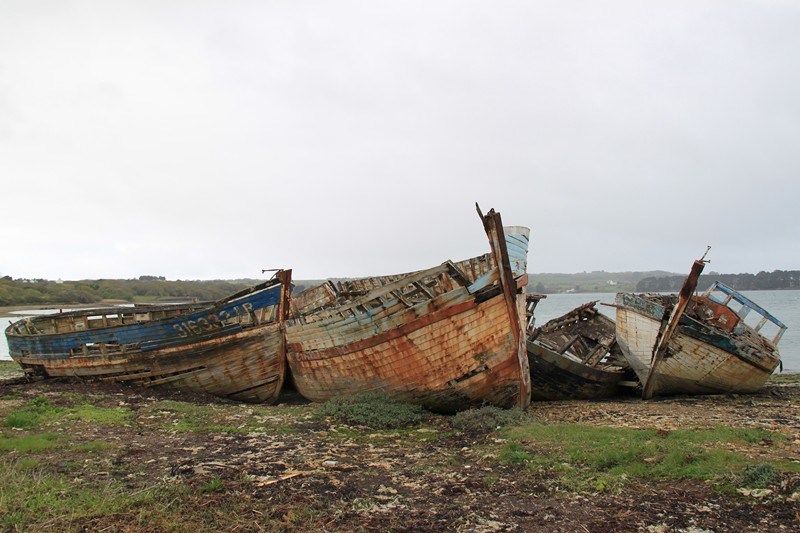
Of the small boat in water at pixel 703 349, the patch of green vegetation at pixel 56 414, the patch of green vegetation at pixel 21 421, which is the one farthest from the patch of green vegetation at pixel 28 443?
the small boat in water at pixel 703 349

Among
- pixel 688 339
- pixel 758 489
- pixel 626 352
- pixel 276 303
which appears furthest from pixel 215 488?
pixel 626 352

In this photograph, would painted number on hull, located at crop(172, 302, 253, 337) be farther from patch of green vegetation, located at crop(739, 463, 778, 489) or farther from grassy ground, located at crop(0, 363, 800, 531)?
patch of green vegetation, located at crop(739, 463, 778, 489)

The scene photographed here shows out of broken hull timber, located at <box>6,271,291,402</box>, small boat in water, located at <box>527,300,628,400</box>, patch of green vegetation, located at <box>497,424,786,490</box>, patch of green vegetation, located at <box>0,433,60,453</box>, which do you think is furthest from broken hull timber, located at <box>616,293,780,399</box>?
patch of green vegetation, located at <box>0,433,60,453</box>

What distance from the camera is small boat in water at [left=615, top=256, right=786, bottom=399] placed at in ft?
48.4

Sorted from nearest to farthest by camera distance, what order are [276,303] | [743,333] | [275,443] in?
[275,443] < [276,303] < [743,333]

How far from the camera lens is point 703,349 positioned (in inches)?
587

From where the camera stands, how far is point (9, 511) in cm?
540

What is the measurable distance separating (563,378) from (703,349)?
398 centimetres

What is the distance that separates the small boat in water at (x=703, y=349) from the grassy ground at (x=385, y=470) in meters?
3.27

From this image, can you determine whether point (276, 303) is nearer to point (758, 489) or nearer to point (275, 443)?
point (275, 443)

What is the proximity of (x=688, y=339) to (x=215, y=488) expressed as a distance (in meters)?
13.1

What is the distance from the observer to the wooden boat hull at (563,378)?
14.2 metres

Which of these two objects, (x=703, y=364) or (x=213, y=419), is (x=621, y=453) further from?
(x=703, y=364)

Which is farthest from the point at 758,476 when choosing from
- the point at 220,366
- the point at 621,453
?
the point at 220,366
